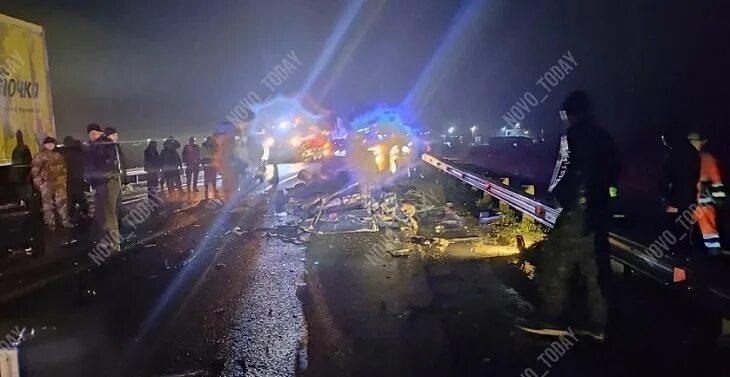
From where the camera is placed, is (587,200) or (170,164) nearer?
(587,200)

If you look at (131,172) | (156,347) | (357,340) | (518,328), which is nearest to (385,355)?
(357,340)

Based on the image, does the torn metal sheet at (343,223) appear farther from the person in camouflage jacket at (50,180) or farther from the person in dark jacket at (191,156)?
the person in dark jacket at (191,156)

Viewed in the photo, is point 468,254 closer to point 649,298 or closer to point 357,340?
point 649,298

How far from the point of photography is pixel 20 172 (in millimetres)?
10953

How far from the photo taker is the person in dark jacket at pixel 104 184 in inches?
379

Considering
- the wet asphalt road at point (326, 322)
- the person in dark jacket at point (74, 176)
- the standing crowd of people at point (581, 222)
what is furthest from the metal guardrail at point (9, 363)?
the person in dark jacket at point (74, 176)

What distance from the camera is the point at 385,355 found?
16.0ft

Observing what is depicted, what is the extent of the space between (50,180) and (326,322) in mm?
7400

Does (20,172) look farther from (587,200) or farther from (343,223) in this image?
(587,200)

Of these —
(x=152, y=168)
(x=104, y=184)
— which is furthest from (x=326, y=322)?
(x=152, y=168)

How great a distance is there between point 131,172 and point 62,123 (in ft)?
94.0

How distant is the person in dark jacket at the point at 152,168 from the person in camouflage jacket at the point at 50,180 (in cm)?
474

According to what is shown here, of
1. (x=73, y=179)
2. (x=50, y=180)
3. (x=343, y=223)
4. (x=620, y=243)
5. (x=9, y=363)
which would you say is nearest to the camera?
(x=9, y=363)

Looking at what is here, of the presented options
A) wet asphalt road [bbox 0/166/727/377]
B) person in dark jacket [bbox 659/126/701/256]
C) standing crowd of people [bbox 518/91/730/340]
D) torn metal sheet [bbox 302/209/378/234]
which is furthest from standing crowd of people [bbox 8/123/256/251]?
person in dark jacket [bbox 659/126/701/256]
